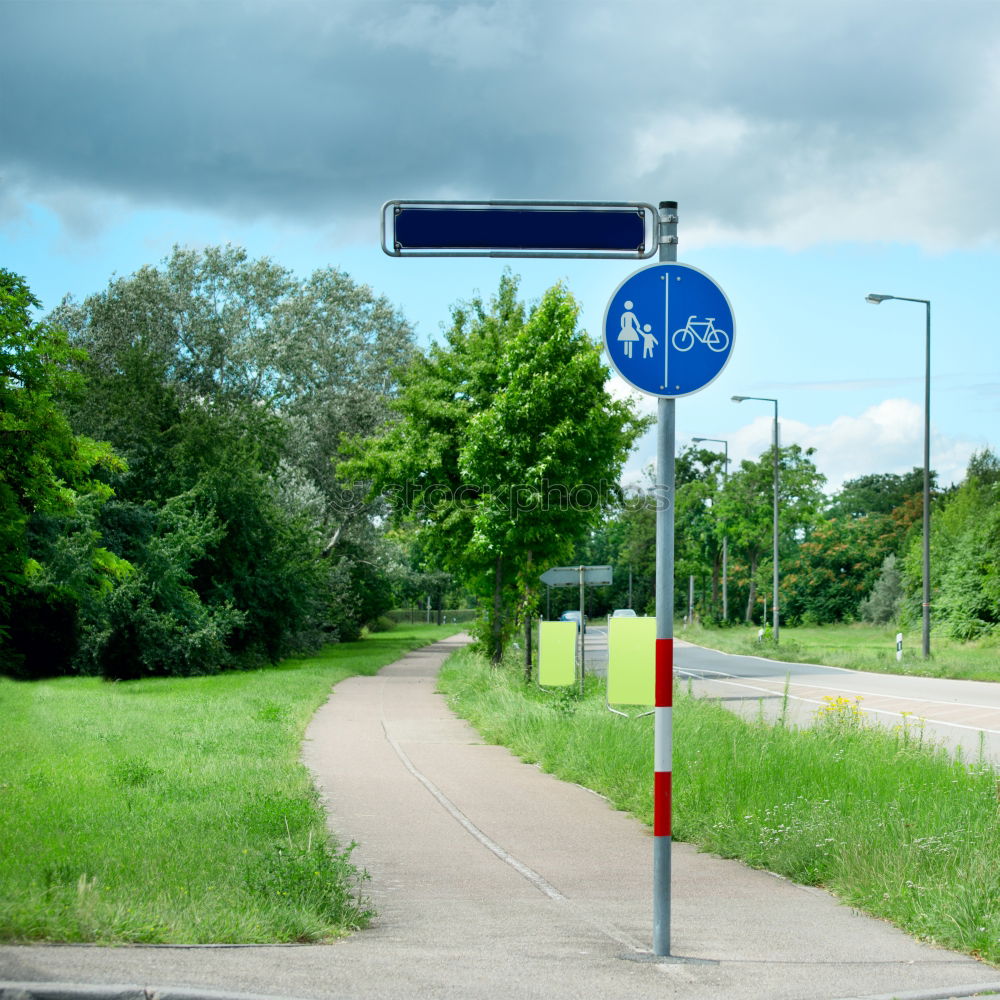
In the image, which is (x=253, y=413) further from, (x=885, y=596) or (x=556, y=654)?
(x=885, y=596)

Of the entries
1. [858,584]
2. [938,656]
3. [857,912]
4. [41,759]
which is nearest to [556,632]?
[41,759]

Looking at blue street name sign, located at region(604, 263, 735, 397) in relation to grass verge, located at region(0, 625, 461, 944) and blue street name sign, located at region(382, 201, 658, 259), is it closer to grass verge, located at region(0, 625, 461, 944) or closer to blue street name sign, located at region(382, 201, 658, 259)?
blue street name sign, located at region(382, 201, 658, 259)

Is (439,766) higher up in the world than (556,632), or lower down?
lower down

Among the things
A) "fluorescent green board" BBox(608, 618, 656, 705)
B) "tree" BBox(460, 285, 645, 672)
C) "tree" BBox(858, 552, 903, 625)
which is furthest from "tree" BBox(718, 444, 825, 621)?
"fluorescent green board" BBox(608, 618, 656, 705)

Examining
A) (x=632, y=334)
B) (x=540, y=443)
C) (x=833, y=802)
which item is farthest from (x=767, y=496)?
(x=632, y=334)

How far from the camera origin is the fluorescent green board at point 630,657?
10.5 metres

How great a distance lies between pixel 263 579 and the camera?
3962cm

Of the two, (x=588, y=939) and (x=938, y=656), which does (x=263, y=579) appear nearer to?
(x=938, y=656)

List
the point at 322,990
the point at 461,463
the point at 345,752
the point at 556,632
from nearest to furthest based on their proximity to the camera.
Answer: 1. the point at 322,990
2. the point at 345,752
3. the point at 556,632
4. the point at 461,463

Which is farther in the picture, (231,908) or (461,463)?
(461,463)

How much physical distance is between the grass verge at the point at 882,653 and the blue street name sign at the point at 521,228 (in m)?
27.2

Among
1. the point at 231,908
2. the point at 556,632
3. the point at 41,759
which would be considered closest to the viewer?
the point at 231,908

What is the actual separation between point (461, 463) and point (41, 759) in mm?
13308

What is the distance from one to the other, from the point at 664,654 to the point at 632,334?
1.66 m
